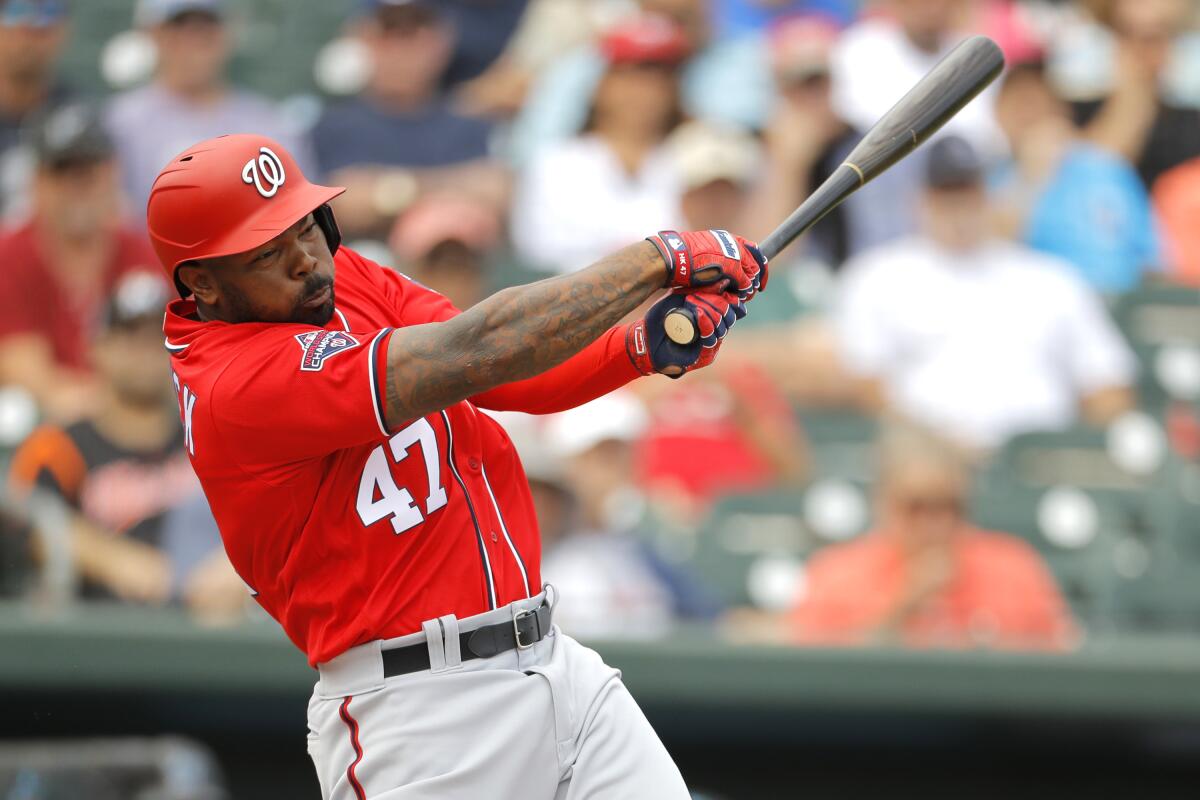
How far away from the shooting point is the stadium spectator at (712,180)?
6.09m

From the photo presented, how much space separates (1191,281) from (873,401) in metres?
1.55

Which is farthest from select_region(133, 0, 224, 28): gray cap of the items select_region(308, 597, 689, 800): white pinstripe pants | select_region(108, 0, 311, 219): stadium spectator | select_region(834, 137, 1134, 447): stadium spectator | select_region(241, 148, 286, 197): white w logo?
select_region(308, 597, 689, 800): white pinstripe pants

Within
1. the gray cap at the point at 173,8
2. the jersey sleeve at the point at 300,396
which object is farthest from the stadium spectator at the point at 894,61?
the jersey sleeve at the point at 300,396

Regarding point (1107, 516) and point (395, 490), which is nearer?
point (395, 490)

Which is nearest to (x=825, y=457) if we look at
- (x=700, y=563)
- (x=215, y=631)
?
(x=700, y=563)

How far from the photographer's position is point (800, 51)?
6723 mm

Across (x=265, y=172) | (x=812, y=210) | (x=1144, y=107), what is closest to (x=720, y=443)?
(x=1144, y=107)

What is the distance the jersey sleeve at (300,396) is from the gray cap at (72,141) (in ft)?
11.9

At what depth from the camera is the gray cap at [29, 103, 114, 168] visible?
19.3 ft

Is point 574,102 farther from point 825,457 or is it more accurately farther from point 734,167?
point 825,457

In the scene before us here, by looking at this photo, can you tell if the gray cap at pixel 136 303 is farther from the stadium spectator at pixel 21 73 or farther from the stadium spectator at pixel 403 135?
the stadium spectator at pixel 21 73

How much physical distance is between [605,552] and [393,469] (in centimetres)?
238

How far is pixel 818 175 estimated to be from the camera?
6480 mm

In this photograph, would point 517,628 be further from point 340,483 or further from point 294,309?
point 294,309
